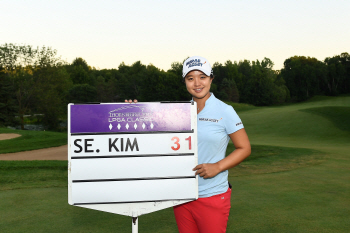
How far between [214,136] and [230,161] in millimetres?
211

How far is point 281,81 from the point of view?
89.3m

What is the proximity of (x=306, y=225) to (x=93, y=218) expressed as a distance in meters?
2.88

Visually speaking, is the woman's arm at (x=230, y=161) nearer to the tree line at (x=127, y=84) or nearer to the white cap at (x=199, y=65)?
the white cap at (x=199, y=65)

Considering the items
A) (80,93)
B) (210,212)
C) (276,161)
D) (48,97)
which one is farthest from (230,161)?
(80,93)

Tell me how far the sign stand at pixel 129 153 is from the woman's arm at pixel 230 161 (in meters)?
0.12

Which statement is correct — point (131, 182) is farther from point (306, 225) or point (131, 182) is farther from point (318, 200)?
point (318, 200)

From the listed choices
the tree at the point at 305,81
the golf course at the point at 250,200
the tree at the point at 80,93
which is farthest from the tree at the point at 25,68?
the tree at the point at 305,81

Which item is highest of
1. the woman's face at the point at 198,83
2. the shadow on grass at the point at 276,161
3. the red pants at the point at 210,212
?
the woman's face at the point at 198,83

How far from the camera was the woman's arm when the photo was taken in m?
2.27

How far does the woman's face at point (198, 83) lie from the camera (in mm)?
2564

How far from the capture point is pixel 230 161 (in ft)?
7.77

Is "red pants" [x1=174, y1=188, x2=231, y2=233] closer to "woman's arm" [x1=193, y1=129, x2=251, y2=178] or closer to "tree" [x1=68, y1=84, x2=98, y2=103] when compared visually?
"woman's arm" [x1=193, y1=129, x2=251, y2=178]

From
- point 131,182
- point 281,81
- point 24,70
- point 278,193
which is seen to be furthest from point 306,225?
point 281,81

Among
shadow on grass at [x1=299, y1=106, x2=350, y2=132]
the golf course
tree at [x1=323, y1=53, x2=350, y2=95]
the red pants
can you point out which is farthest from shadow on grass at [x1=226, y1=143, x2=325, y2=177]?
tree at [x1=323, y1=53, x2=350, y2=95]
